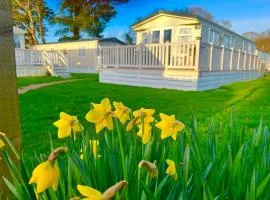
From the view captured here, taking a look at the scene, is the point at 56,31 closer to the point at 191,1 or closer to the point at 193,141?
the point at 191,1

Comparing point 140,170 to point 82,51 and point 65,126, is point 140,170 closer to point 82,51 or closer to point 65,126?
point 65,126

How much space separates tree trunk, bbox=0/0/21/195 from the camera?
3.78 ft

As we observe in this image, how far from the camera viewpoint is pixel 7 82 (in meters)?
1.20

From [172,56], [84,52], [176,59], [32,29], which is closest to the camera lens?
[172,56]

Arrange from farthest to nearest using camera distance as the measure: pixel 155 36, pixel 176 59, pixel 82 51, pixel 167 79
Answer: pixel 82 51
pixel 155 36
pixel 167 79
pixel 176 59

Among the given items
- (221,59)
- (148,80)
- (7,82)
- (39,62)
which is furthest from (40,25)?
(7,82)

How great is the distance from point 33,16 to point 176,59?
28.4 metres

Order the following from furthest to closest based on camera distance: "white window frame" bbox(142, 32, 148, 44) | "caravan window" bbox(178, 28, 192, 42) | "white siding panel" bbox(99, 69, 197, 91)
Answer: "white window frame" bbox(142, 32, 148, 44) < "caravan window" bbox(178, 28, 192, 42) < "white siding panel" bbox(99, 69, 197, 91)

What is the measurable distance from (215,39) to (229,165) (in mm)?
16405

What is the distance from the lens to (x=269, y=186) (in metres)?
0.87

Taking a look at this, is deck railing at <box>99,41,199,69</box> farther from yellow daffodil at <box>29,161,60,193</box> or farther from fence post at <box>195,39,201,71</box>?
yellow daffodil at <box>29,161,60,193</box>

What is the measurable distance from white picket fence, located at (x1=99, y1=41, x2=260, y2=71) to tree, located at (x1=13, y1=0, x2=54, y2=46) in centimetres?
2293

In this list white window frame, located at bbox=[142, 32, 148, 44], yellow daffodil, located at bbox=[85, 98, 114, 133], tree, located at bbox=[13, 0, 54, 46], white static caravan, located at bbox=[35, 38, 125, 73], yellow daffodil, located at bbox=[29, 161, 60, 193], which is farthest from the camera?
tree, located at bbox=[13, 0, 54, 46]

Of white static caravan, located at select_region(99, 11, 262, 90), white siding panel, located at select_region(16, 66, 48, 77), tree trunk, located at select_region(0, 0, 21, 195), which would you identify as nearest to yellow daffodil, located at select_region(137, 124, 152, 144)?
tree trunk, located at select_region(0, 0, 21, 195)
